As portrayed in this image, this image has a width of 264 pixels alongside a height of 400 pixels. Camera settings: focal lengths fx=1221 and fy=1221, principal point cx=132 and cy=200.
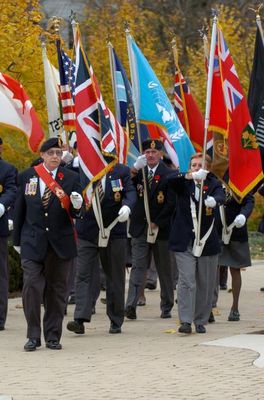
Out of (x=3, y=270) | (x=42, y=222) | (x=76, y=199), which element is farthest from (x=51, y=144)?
(x=3, y=270)

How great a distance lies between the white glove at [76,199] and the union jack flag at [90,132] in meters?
1.05

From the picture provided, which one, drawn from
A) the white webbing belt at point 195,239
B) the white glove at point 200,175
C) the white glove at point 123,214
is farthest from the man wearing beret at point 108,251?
the white glove at point 200,175

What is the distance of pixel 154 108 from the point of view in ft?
45.3

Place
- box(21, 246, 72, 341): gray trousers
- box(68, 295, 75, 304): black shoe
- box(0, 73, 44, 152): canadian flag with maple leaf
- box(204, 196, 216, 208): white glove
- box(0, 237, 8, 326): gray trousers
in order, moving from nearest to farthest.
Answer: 1. box(21, 246, 72, 341): gray trousers
2. box(204, 196, 216, 208): white glove
3. box(0, 237, 8, 326): gray trousers
4. box(0, 73, 44, 152): canadian flag with maple leaf
5. box(68, 295, 75, 304): black shoe

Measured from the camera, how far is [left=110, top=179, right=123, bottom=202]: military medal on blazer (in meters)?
12.9

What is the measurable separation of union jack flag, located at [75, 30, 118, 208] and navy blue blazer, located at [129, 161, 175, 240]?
1509 millimetres

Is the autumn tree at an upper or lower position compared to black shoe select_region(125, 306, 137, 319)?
upper

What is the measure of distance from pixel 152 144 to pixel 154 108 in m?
0.54

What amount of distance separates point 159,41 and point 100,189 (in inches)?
1062

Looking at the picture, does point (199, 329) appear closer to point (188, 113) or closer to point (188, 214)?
point (188, 214)

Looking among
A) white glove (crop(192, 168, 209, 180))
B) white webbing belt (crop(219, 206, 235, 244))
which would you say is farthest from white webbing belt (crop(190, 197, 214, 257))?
white webbing belt (crop(219, 206, 235, 244))

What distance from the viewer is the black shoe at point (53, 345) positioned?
11.6 metres

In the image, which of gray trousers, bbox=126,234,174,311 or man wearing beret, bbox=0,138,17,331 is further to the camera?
gray trousers, bbox=126,234,174,311

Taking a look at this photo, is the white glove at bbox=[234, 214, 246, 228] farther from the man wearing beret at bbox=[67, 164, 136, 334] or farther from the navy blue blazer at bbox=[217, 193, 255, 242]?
the man wearing beret at bbox=[67, 164, 136, 334]
